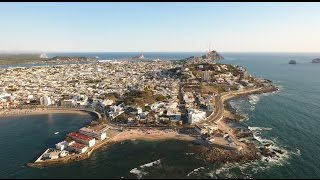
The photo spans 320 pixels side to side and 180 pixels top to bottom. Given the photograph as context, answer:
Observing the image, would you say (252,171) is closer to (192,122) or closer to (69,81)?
(192,122)

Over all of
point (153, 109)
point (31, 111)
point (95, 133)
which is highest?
point (153, 109)

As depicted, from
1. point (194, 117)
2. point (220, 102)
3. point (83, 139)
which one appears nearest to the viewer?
point (83, 139)

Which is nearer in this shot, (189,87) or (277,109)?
(277,109)

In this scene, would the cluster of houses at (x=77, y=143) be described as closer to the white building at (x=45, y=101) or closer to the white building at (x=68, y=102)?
the white building at (x=68, y=102)

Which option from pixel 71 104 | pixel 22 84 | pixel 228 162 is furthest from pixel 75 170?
pixel 22 84

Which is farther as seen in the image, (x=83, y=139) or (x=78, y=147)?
(x=83, y=139)

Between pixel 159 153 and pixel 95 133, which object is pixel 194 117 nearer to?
pixel 159 153

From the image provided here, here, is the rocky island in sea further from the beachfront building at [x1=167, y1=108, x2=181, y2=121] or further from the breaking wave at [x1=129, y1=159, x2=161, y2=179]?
the breaking wave at [x1=129, y1=159, x2=161, y2=179]

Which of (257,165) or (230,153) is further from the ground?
(230,153)

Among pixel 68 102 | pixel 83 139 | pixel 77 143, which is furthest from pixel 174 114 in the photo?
pixel 68 102
